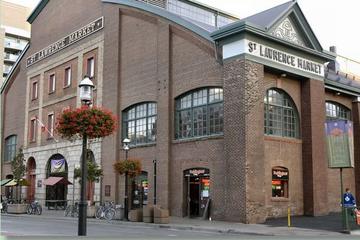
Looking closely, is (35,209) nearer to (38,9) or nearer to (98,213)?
(98,213)

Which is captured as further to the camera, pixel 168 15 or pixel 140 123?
pixel 140 123

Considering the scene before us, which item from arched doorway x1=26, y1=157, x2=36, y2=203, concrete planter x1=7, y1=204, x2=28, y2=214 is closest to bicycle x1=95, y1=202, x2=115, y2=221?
concrete planter x1=7, y1=204, x2=28, y2=214

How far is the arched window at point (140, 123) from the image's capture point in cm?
3309

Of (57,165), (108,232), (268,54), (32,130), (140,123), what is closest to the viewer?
(108,232)

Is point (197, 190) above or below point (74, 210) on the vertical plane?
above

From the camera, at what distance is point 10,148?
52.0 metres

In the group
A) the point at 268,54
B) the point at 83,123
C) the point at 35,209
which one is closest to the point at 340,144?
the point at 268,54

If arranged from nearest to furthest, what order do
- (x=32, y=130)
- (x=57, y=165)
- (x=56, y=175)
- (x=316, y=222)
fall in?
(x=316, y=222), (x=57, y=165), (x=56, y=175), (x=32, y=130)

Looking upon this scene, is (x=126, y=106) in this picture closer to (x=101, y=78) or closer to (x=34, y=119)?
(x=101, y=78)

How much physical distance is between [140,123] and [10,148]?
76.6 feet

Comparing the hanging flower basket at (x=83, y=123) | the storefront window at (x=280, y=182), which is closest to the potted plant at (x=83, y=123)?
the hanging flower basket at (x=83, y=123)

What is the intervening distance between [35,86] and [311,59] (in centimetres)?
2805

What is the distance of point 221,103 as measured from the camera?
91.5ft

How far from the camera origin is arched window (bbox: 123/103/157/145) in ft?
109
